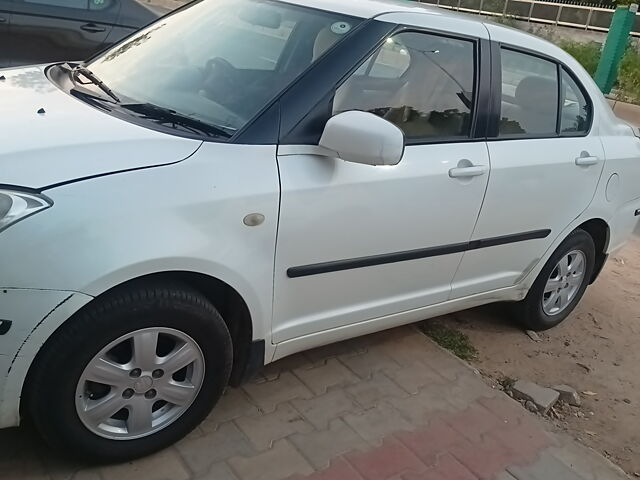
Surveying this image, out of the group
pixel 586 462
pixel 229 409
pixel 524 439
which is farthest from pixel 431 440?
pixel 229 409

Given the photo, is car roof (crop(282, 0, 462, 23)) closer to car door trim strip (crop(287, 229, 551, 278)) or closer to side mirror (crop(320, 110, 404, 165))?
side mirror (crop(320, 110, 404, 165))

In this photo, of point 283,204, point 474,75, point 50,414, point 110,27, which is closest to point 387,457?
point 283,204

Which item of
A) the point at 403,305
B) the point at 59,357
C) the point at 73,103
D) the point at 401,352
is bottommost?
the point at 401,352

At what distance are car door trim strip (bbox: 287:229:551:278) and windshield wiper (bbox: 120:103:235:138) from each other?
582 mm

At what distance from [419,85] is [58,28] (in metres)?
4.13

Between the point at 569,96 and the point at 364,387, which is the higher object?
the point at 569,96

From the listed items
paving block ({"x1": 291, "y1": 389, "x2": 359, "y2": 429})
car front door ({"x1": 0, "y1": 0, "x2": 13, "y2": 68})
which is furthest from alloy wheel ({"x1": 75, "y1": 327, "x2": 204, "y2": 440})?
car front door ({"x1": 0, "y1": 0, "x2": 13, "y2": 68})

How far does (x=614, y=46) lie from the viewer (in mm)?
11938

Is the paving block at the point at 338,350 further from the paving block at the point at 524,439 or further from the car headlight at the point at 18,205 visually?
the car headlight at the point at 18,205

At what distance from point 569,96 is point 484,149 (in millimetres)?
964

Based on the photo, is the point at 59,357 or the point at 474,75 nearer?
the point at 59,357

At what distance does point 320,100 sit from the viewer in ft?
8.83

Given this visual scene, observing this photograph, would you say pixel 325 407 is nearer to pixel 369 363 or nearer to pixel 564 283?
pixel 369 363

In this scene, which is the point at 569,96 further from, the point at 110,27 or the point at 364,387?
the point at 110,27
